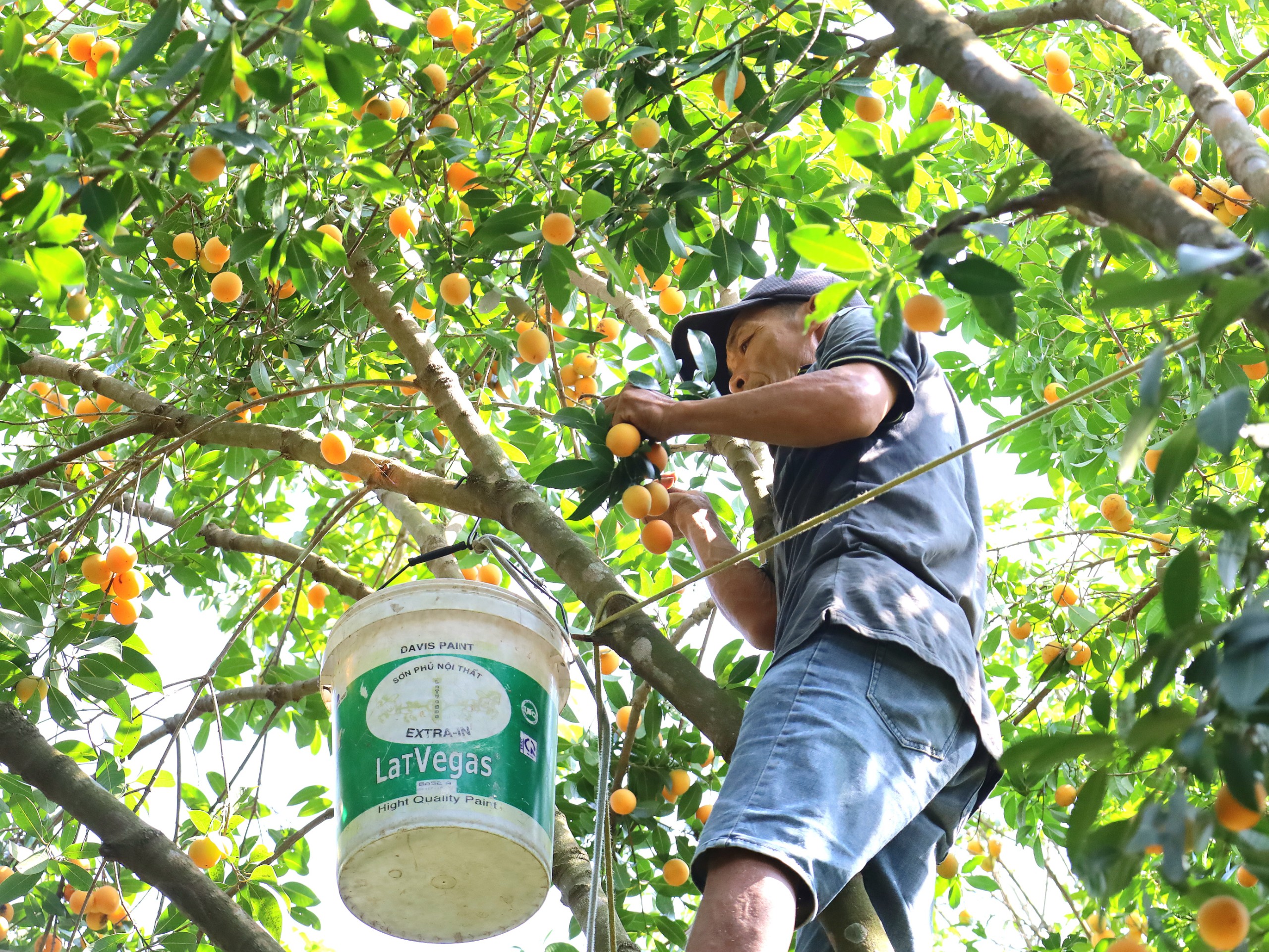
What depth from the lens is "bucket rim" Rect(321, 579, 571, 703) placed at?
83.0 inches

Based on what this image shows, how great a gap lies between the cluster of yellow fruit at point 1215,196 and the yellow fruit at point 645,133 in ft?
3.90

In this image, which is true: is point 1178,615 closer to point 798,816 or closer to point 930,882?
point 798,816

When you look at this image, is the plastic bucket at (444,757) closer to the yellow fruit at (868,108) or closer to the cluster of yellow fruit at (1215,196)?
the yellow fruit at (868,108)

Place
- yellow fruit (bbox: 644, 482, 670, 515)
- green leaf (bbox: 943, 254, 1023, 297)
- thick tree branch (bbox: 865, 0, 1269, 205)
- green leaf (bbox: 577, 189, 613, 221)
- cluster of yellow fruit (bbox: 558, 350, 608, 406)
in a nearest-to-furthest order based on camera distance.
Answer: green leaf (bbox: 943, 254, 1023, 297), thick tree branch (bbox: 865, 0, 1269, 205), green leaf (bbox: 577, 189, 613, 221), yellow fruit (bbox: 644, 482, 670, 515), cluster of yellow fruit (bbox: 558, 350, 608, 406)

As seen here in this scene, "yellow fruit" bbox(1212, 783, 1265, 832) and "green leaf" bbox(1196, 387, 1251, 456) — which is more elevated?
"green leaf" bbox(1196, 387, 1251, 456)

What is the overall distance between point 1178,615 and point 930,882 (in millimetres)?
1226

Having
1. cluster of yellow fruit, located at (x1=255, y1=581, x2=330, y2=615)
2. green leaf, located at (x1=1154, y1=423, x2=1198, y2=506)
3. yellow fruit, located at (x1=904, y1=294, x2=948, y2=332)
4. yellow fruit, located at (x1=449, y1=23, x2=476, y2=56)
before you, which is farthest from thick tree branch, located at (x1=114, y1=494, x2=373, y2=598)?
green leaf, located at (x1=1154, y1=423, x2=1198, y2=506)

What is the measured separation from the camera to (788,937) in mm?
1643

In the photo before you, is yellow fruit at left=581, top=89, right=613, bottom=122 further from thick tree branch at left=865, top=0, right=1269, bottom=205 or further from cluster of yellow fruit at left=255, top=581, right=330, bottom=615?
cluster of yellow fruit at left=255, top=581, right=330, bottom=615

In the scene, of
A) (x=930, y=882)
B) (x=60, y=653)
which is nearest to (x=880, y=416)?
(x=930, y=882)

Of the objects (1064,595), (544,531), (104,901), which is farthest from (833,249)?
(104,901)

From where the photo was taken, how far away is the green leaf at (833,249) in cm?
140

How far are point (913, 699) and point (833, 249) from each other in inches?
33.7

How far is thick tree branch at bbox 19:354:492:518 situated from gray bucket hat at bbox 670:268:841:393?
583 millimetres
